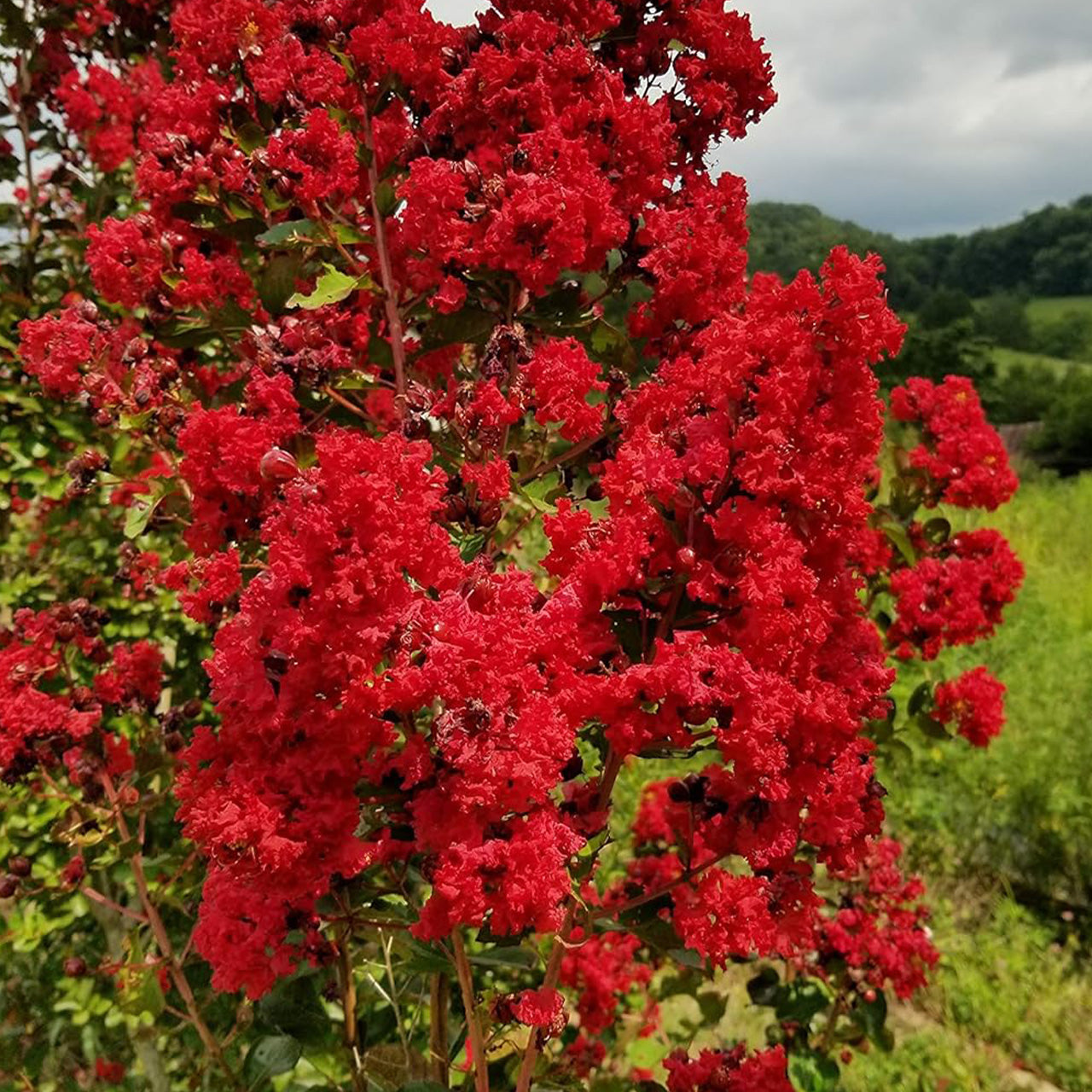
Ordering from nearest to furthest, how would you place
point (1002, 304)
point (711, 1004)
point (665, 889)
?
point (665, 889) < point (711, 1004) < point (1002, 304)

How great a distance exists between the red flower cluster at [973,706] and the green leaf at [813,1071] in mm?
872

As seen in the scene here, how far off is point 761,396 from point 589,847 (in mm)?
543

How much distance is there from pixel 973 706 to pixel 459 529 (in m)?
1.65

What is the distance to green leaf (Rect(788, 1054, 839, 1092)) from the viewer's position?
2.14 metres

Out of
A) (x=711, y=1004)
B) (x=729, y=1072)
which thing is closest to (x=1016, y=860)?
(x=711, y=1004)

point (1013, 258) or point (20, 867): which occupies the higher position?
point (1013, 258)

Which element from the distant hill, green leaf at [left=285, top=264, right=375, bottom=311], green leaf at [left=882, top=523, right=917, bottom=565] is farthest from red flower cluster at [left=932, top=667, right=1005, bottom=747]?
the distant hill

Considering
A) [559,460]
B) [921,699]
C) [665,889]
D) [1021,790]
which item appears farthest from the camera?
[1021,790]

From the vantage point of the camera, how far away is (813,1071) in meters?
2.21

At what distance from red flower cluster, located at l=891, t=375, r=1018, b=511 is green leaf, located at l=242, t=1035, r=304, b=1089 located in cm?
199

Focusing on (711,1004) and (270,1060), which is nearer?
(270,1060)

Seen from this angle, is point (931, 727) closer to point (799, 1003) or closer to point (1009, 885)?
point (799, 1003)

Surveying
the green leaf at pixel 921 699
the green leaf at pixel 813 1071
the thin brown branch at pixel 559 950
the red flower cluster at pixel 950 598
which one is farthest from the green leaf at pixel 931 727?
the thin brown branch at pixel 559 950

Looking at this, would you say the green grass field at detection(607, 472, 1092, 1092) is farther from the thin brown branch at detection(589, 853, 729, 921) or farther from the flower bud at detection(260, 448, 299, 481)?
the flower bud at detection(260, 448, 299, 481)
